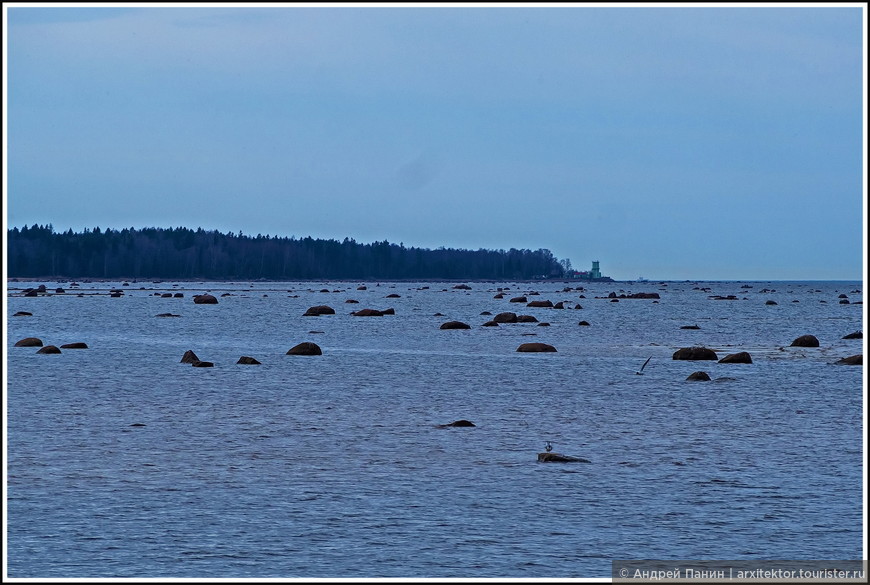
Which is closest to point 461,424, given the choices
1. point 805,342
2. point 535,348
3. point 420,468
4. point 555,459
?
point 555,459

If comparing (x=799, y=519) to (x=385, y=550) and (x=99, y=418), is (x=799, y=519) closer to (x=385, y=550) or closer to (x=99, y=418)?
(x=385, y=550)

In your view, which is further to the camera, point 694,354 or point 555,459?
point 694,354

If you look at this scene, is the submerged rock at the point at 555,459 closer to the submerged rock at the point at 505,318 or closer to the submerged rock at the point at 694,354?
the submerged rock at the point at 694,354

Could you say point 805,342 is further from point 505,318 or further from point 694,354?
point 505,318

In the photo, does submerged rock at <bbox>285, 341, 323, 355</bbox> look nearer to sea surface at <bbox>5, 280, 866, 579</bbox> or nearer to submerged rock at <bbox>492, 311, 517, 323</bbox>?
sea surface at <bbox>5, 280, 866, 579</bbox>

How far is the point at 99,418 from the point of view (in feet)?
98.5

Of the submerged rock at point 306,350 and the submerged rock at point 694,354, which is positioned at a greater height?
the submerged rock at point 694,354

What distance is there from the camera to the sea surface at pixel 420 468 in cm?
1548

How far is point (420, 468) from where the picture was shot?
851 inches

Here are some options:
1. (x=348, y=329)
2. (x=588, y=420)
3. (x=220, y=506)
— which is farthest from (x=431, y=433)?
(x=348, y=329)

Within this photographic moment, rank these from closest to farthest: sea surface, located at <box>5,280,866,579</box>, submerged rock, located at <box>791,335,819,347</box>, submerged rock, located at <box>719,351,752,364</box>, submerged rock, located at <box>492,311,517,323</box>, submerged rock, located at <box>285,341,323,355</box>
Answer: sea surface, located at <box>5,280,866,579</box>
submerged rock, located at <box>719,351,752,364</box>
submerged rock, located at <box>285,341,323,355</box>
submerged rock, located at <box>791,335,819,347</box>
submerged rock, located at <box>492,311,517,323</box>

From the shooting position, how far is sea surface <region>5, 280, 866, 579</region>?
15.5m

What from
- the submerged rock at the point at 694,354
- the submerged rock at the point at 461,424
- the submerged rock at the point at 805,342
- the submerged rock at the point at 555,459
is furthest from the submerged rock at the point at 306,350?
the submerged rock at the point at 555,459

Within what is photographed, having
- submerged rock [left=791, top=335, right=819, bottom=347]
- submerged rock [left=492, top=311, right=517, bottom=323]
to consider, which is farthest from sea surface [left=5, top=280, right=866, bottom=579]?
submerged rock [left=492, top=311, right=517, bottom=323]
